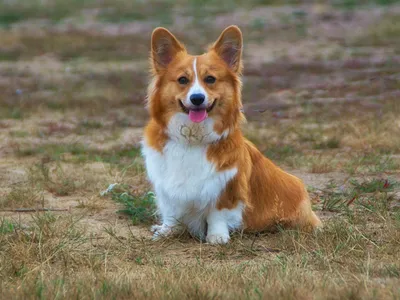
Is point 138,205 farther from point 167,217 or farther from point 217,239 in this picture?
point 217,239

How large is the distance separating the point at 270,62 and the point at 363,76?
3921 mm

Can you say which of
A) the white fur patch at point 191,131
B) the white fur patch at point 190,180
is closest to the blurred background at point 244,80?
the white fur patch at point 190,180

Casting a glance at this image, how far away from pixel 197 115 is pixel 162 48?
0.67 metres

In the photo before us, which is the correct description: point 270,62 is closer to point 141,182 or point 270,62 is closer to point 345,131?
point 345,131

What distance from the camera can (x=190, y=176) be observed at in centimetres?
565

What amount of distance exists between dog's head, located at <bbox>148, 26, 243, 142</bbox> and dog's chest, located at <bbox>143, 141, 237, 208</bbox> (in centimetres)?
13

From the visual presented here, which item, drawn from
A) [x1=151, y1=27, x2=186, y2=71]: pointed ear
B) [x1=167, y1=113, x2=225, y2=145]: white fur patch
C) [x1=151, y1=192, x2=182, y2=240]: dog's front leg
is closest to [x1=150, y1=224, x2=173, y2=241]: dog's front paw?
[x1=151, y1=192, x2=182, y2=240]: dog's front leg

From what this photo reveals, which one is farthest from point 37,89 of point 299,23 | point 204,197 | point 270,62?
point 299,23

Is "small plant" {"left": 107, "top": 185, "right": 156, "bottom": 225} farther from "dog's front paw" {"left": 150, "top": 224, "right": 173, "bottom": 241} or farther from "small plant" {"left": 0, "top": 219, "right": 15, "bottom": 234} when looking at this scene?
"small plant" {"left": 0, "top": 219, "right": 15, "bottom": 234}

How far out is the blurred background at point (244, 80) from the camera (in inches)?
356

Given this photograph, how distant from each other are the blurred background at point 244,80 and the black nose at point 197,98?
221 cm

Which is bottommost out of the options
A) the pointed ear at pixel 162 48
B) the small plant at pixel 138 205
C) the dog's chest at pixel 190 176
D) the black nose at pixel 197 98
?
the small plant at pixel 138 205

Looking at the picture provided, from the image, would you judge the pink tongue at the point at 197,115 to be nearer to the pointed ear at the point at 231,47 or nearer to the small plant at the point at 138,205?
the pointed ear at the point at 231,47

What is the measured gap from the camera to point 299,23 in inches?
1043
